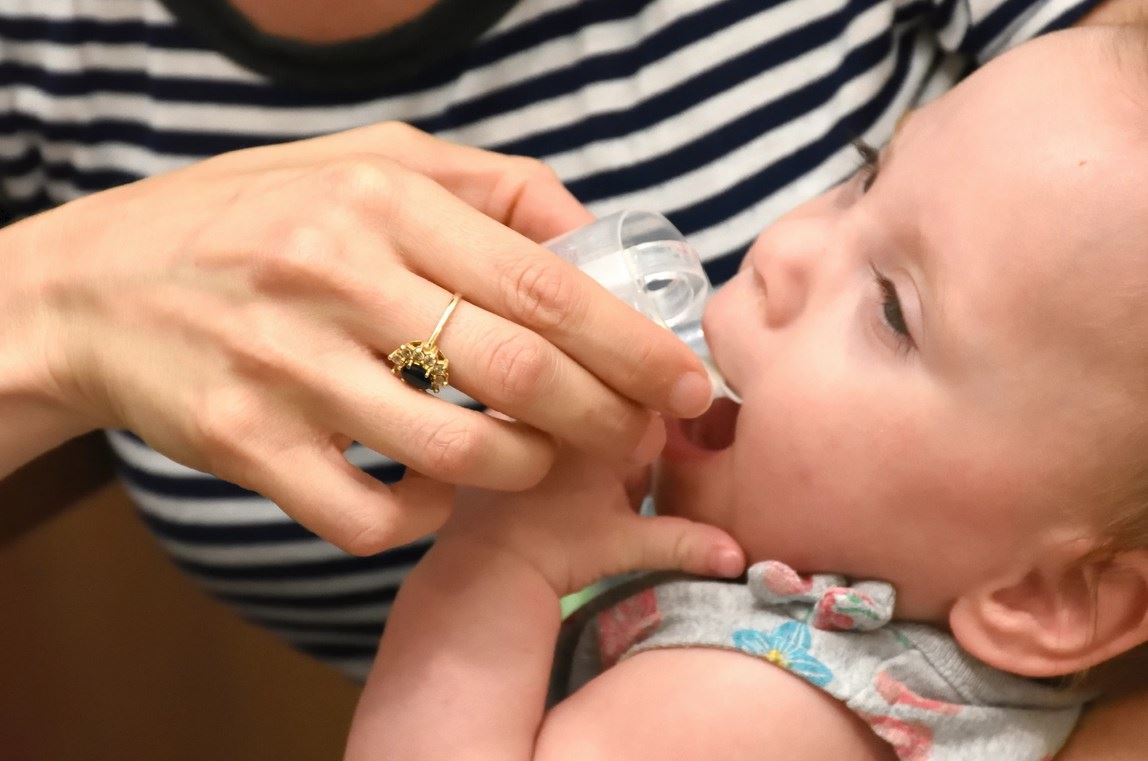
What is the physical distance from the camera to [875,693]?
0.80 metres

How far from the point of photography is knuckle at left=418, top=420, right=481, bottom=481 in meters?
0.72

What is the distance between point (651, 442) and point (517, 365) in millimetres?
163

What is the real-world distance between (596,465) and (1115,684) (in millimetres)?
469

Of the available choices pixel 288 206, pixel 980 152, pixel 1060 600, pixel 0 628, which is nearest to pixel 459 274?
pixel 288 206

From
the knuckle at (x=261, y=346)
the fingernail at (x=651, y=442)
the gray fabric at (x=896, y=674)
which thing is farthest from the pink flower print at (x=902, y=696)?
the knuckle at (x=261, y=346)

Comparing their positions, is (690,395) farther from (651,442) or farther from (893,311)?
(893,311)

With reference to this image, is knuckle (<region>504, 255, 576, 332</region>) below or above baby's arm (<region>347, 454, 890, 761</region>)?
above

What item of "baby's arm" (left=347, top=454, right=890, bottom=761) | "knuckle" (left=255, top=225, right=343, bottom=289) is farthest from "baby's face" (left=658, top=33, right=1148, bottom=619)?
"knuckle" (left=255, top=225, right=343, bottom=289)

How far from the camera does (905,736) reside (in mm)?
816

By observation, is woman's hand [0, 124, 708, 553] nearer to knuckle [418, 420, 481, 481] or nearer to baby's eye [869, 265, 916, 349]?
knuckle [418, 420, 481, 481]

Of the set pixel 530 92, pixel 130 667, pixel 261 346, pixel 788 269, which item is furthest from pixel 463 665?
pixel 130 667

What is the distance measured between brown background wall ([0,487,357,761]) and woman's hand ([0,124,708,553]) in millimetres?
789

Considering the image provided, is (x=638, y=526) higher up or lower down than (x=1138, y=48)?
lower down

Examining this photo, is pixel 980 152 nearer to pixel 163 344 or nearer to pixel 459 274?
pixel 459 274
